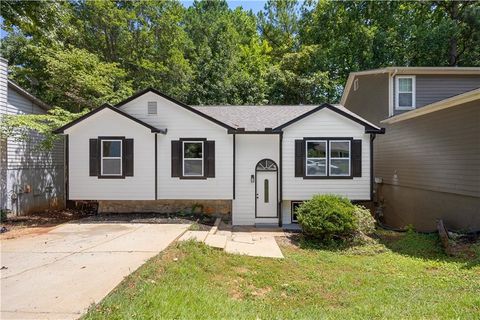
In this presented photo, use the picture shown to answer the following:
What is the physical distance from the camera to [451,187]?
1055 centimetres

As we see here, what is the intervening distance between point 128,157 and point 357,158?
28.3 feet

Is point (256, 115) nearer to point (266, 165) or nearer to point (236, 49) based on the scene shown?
point (266, 165)

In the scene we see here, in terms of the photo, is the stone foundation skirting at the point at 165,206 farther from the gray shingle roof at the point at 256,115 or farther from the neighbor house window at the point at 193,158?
the gray shingle roof at the point at 256,115

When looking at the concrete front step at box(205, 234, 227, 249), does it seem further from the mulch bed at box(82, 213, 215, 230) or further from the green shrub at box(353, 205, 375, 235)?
the green shrub at box(353, 205, 375, 235)

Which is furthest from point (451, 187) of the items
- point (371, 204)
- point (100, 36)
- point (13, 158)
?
point (100, 36)

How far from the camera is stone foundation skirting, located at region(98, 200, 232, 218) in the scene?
523 inches

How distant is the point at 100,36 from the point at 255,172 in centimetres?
1747

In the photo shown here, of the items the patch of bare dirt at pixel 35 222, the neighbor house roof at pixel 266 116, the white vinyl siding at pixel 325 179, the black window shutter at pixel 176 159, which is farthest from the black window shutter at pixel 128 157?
the white vinyl siding at pixel 325 179

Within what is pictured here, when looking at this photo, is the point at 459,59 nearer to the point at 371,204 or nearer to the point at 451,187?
the point at 371,204

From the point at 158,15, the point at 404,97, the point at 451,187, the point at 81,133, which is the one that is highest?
the point at 158,15

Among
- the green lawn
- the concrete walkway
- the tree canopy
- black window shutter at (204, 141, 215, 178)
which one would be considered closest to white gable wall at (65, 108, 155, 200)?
black window shutter at (204, 141, 215, 178)

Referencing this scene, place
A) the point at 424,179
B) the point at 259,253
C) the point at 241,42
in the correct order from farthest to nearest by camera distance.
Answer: the point at 241,42 → the point at 424,179 → the point at 259,253

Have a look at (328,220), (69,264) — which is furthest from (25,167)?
(328,220)

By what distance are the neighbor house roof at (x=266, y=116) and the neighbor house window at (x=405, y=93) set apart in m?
2.28
